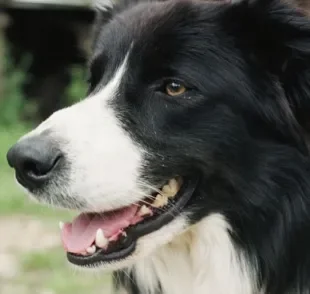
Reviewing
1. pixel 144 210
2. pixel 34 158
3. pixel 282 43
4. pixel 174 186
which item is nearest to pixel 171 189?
pixel 174 186

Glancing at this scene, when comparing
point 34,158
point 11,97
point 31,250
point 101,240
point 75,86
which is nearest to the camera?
point 34,158

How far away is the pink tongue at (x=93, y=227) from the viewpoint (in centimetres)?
238

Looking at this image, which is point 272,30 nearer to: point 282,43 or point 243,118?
point 282,43

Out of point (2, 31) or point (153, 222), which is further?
point (2, 31)

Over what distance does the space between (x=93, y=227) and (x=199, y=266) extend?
1.34 ft

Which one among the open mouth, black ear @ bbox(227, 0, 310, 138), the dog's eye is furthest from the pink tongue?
black ear @ bbox(227, 0, 310, 138)

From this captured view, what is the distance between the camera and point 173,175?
7.82 ft

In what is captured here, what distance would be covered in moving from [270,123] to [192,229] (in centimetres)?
44

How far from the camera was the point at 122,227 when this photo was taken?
2.37m

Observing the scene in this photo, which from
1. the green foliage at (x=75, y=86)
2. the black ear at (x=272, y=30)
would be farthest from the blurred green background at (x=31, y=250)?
the green foliage at (x=75, y=86)

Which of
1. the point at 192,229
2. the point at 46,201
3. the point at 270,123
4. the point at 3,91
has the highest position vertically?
the point at 270,123

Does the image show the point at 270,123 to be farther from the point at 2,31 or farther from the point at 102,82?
the point at 2,31

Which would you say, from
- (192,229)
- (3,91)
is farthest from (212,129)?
(3,91)

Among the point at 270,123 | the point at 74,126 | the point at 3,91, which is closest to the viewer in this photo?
the point at 74,126
